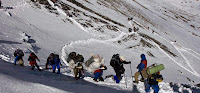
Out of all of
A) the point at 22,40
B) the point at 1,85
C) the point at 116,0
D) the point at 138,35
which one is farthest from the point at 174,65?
the point at 116,0

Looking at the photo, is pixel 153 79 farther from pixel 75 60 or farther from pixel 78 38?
pixel 78 38

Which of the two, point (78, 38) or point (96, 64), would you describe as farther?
point (78, 38)

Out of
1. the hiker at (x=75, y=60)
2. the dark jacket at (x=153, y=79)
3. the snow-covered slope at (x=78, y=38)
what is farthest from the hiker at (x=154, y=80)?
the snow-covered slope at (x=78, y=38)

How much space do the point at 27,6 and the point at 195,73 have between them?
26785mm

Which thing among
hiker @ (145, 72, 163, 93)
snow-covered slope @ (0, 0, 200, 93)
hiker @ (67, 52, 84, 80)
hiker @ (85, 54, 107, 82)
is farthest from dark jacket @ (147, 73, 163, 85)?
snow-covered slope @ (0, 0, 200, 93)

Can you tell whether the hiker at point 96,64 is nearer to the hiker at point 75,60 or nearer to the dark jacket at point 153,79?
the hiker at point 75,60

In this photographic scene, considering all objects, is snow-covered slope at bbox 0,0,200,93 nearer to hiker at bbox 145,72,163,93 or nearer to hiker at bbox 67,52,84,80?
hiker at bbox 67,52,84,80

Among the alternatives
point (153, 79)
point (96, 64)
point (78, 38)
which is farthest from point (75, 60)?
point (78, 38)

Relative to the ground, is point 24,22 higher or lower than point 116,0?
lower

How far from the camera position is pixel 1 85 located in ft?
13.7

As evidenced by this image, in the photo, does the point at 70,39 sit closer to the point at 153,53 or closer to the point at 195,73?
the point at 153,53

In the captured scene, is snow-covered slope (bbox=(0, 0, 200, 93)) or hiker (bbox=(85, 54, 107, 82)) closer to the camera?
hiker (bbox=(85, 54, 107, 82))

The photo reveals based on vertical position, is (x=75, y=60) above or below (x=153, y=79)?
above

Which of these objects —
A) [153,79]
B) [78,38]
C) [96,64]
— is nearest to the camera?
[153,79]
